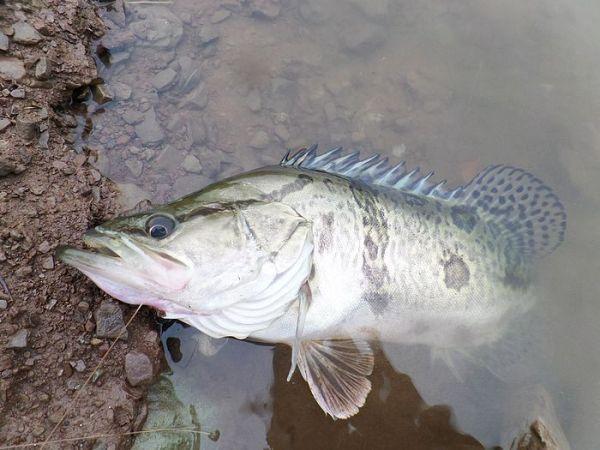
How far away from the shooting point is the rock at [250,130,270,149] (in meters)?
4.31

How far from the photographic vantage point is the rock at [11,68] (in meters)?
3.08

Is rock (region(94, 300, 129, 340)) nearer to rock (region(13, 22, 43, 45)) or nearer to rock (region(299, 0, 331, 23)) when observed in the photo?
rock (region(13, 22, 43, 45))

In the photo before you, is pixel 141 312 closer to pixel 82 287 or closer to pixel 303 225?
pixel 82 287

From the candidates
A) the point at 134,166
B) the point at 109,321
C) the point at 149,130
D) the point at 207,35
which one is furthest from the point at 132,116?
the point at 109,321

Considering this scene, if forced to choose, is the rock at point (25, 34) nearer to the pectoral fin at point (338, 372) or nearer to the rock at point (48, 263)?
the rock at point (48, 263)

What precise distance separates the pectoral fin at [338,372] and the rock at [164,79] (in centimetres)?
262

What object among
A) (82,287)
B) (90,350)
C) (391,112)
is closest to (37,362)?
(90,350)

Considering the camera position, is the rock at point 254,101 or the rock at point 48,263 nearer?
the rock at point 48,263

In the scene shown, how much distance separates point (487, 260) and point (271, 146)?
214cm

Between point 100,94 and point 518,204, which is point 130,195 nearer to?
point 100,94

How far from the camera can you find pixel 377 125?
4777mm

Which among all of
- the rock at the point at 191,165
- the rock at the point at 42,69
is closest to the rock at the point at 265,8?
the rock at the point at 191,165

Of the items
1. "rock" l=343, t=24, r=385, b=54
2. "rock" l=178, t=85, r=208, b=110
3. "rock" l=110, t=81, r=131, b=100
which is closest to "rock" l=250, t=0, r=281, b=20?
"rock" l=343, t=24, r=385, b=54

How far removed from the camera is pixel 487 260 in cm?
354
